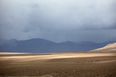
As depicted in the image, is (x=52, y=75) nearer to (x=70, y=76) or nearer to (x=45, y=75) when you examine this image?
(x=45, y=75)

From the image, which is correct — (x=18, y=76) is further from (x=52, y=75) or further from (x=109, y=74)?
(x=109, y=74)

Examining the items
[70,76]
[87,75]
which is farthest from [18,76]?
[87,75]

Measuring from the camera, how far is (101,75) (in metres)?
15.9

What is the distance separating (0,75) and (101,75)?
32.8ft

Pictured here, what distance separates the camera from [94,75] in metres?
16.0

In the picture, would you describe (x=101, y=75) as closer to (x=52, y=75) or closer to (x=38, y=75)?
(x=52, y=75)

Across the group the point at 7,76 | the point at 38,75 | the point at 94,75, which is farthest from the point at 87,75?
the point at 7,76

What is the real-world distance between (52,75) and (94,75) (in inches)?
159

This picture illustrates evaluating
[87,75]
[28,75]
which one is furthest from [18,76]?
[87,75]

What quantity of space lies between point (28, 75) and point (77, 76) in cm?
485

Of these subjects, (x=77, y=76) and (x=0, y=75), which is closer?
(x=77, y=76)

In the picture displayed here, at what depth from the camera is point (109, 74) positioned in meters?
16.1

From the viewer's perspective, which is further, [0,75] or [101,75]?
[0,75]

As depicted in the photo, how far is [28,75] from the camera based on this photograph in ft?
54.6
